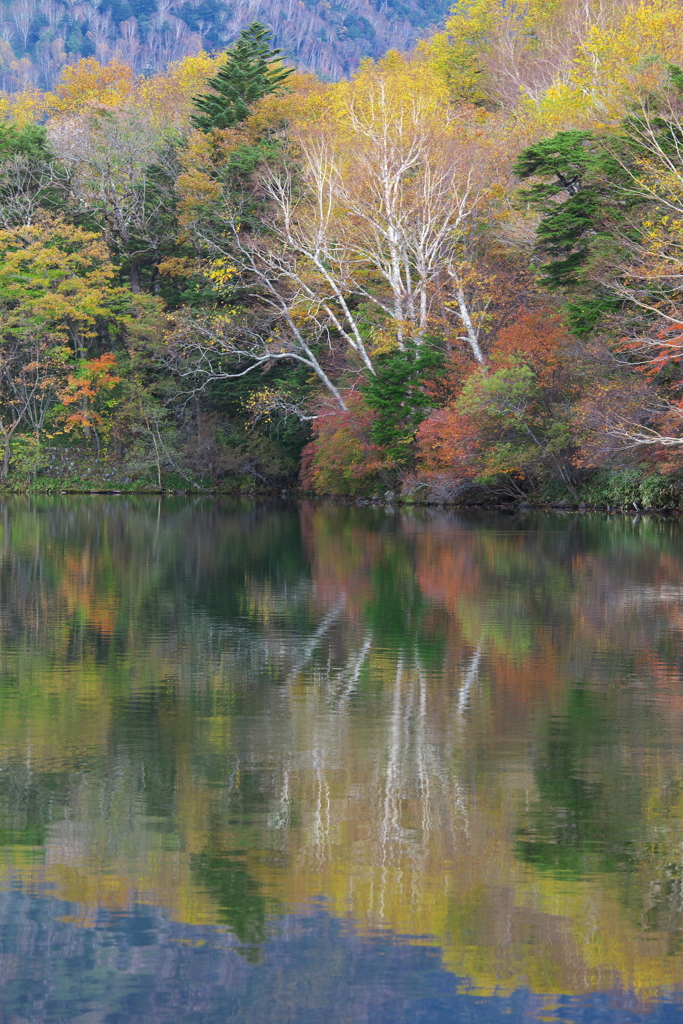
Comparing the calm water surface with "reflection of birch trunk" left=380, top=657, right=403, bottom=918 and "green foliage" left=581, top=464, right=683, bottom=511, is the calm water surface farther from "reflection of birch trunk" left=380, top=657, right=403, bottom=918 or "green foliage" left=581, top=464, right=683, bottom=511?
"green foliage" left=581, top=464, right=683, bottom=511

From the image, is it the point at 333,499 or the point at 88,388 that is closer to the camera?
the point at 333,499

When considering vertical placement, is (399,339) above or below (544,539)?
above

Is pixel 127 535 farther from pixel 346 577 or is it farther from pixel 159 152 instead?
pixel 159 152

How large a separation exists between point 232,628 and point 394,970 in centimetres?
862

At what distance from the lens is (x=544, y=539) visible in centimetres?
2652

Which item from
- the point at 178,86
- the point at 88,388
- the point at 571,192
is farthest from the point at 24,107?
the point at 571,192

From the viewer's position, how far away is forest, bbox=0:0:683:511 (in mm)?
33781

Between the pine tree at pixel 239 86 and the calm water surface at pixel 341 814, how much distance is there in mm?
44063

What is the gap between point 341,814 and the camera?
593 cm

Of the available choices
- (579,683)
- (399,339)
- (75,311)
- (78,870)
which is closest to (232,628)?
(579,683)

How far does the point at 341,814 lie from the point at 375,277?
142 ft

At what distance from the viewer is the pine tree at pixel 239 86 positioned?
178 feet

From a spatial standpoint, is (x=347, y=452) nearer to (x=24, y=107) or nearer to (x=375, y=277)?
(x=375, y=277)

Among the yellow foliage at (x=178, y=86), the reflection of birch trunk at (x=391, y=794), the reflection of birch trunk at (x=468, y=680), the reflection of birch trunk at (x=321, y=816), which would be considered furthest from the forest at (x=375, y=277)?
the reflection of birch trunk at (x=321, y=816)
